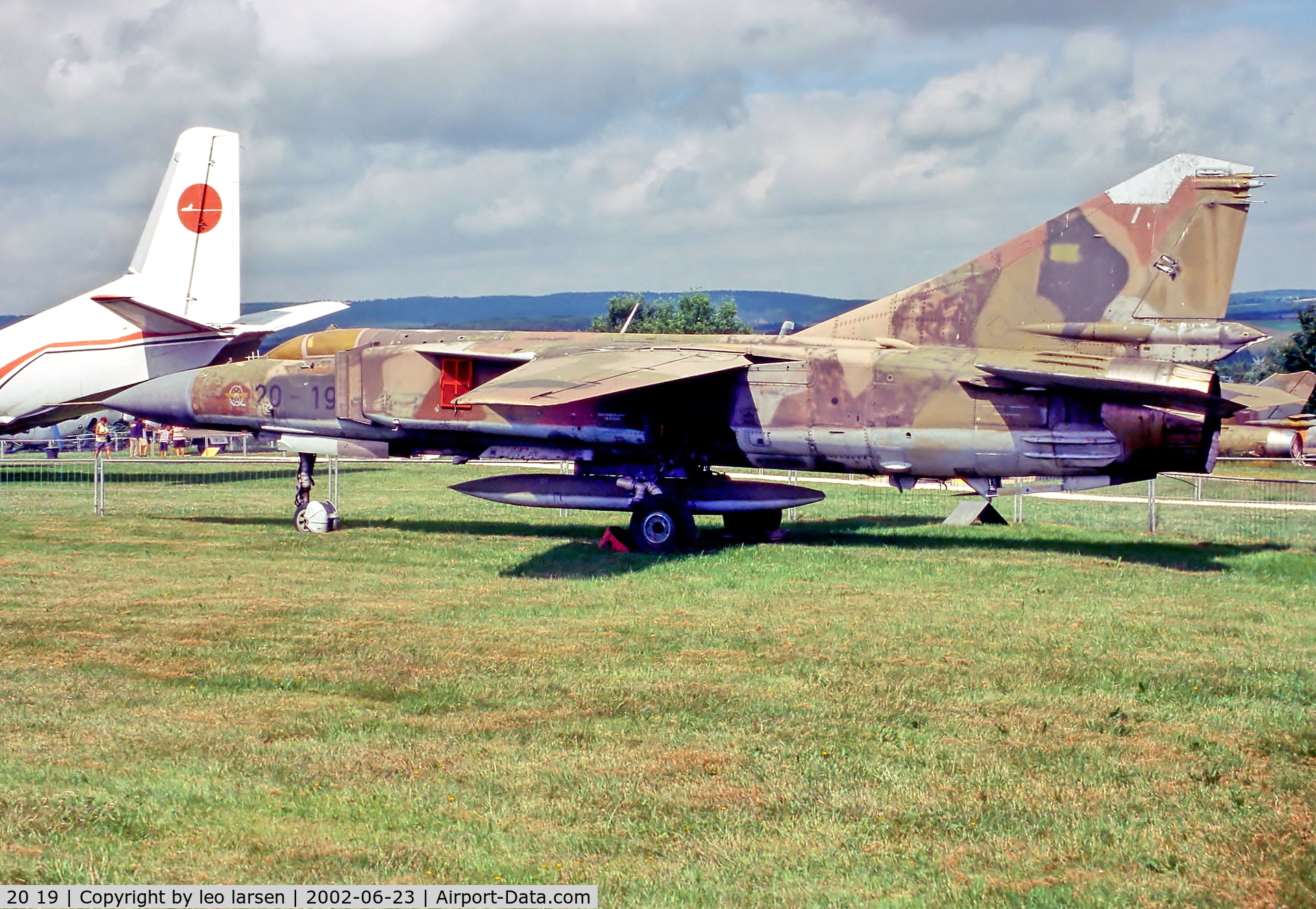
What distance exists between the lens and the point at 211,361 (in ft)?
88.9

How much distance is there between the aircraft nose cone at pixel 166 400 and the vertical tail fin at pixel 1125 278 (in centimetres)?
1291

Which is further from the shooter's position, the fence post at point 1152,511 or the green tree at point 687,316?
the green tree at point 687,316

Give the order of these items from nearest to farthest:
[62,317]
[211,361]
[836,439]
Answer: [836,439], [211,361], [62,317]

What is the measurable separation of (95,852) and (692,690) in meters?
4.72

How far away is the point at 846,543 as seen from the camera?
19.1 m

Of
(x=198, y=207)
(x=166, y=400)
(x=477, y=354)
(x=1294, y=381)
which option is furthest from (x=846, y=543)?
(x=1294, y=381)

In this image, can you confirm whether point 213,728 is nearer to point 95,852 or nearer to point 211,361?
point 95,852

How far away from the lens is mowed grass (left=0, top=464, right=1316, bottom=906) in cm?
587

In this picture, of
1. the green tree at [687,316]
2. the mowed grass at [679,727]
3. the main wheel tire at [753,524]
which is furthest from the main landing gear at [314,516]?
the green tree at [687,316]

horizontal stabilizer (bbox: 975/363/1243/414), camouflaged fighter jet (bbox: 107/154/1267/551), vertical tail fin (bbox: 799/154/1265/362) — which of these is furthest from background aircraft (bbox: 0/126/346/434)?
horizontal stabilizer (bbox: 975/363/1243/414)

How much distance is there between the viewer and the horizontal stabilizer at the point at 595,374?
1560cm

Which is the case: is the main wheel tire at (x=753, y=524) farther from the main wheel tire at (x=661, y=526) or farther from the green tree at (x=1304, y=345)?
the green tree at (x=1304, y=345)

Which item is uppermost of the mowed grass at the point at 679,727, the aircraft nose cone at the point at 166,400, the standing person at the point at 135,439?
the aircraft nose cone at the point at 166,400

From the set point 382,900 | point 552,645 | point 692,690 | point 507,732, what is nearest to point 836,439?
point 552,645
